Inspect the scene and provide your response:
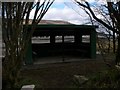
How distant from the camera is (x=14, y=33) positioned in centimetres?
610

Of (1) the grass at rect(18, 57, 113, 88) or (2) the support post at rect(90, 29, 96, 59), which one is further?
(2) the support post at rect(90, 29, 96, 59)

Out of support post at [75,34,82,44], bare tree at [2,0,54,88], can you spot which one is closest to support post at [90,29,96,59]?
support post at [75,34,82,44]

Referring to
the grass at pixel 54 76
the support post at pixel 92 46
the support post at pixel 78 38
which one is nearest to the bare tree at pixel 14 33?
the grass at pixel 54 76

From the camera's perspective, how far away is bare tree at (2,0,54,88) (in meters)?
6.07

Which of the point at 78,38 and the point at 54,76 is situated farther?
the point at 78,38

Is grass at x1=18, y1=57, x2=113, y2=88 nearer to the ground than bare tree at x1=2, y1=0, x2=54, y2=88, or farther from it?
nearer to the ground

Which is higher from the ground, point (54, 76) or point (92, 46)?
point (92, 46)

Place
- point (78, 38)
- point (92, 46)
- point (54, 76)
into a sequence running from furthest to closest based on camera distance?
1. point (78, 38)
2. point (92, 46)
3. point (54, 76)

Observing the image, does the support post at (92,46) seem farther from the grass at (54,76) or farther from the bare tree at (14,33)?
the bare tree at (14,33)

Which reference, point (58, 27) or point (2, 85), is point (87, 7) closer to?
point (2, 85)

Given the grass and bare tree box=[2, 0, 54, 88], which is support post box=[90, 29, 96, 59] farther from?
bare tree box=[2, 0, 54, 88]

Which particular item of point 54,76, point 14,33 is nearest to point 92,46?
point 54,76

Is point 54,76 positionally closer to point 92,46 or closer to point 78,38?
A: point 92,46

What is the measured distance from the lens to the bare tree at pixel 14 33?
19.9 feet
